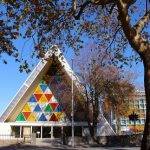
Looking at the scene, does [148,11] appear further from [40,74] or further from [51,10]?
[40,74]

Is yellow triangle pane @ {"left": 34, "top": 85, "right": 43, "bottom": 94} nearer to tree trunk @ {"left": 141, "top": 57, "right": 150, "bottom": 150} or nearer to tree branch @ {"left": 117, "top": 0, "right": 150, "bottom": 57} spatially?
tree branch @ {"left": 117, "top": 0, "right": 150, "bottom": 57}

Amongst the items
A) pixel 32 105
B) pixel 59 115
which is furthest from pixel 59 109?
pixel 32 105

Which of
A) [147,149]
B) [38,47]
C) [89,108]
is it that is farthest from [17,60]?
[89,108]

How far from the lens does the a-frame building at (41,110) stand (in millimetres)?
57906

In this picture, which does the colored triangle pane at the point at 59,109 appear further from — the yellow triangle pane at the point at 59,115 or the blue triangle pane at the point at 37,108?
the blue triangle pane at the point at 37,108

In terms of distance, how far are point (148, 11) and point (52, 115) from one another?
4297 centimetres

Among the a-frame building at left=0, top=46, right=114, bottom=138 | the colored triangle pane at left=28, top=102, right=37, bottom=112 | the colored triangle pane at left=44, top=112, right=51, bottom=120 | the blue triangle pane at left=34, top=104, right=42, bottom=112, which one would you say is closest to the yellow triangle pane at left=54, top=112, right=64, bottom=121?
the a-frame building at left=0, top=46, right=114, bottom=138

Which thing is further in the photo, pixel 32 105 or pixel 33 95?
pixel 33 95

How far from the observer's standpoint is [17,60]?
20703 mm

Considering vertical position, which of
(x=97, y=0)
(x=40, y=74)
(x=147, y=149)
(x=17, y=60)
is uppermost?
(x=40, y=74)

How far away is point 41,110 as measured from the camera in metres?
59.2

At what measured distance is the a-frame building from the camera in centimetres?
5791

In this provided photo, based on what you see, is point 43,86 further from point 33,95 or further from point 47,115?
point 47,115

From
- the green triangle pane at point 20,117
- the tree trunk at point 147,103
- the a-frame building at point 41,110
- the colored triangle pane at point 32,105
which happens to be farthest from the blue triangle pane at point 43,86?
the tree trunk at point 147,103
